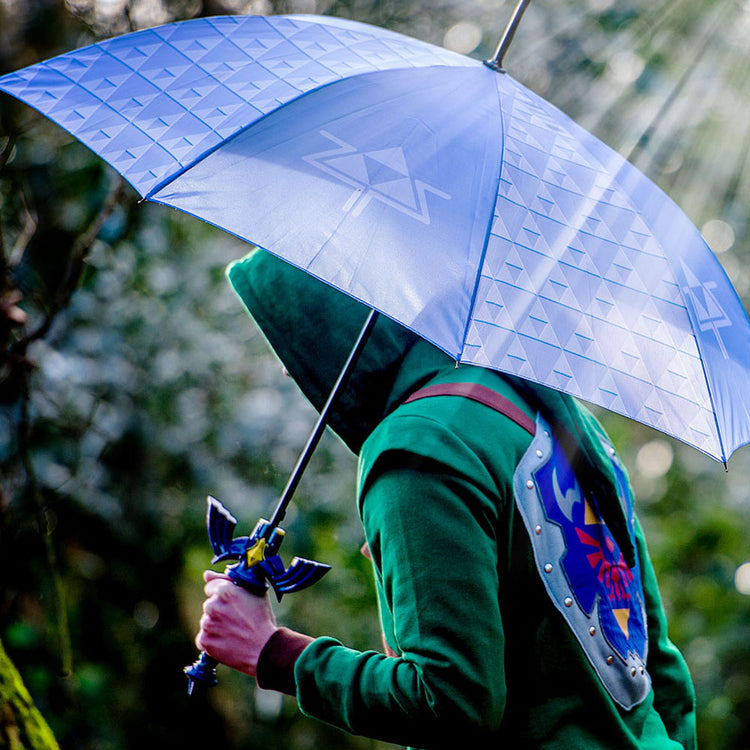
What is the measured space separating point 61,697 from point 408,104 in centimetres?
291

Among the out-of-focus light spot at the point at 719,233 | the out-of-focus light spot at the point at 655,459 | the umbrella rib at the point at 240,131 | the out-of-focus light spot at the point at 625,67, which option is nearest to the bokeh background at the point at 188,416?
the out-of-focus light spot at the point at 625,67

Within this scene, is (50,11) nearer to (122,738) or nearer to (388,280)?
(388,280)

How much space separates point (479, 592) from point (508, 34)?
3.24ft

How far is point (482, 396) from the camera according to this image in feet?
4.45

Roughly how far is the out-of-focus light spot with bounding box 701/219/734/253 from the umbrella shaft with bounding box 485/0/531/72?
3881 mm

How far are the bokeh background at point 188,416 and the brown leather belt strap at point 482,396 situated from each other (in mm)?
1764

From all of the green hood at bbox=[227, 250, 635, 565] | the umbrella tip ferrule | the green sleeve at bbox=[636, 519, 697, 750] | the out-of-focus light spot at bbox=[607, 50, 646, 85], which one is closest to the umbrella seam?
the umbrella tip ferrule

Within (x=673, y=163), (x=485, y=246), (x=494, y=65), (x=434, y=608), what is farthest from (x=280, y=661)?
(x=673, y=163)

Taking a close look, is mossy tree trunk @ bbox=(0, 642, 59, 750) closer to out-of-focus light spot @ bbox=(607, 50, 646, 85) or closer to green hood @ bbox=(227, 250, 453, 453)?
green hood @ bbox=(227, 250, 453, 453)

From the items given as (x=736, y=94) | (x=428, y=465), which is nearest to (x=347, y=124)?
(x=428, y=465)

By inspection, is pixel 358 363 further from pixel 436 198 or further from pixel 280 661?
pixel 280 661

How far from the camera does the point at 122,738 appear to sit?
3.64 m

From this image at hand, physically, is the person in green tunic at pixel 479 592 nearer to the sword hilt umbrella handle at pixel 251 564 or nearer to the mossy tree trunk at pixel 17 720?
the sword hilt umbrella handle at pixel 251 564

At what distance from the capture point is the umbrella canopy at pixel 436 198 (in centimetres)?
118
